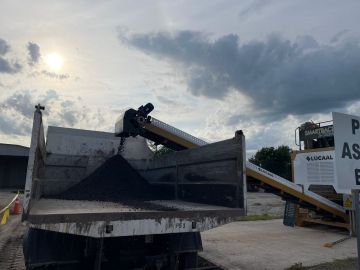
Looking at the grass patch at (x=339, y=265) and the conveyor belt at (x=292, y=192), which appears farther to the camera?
the conveyor belt at (x=292, y=192)

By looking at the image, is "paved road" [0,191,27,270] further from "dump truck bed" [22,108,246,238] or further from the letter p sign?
the letter p sign

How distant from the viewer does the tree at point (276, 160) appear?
45494mm

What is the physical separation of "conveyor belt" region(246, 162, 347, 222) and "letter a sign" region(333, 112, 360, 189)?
3.75m

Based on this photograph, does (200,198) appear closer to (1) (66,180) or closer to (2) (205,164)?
(2) (205,164)

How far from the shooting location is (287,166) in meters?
45.3

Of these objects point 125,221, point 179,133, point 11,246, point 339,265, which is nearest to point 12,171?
point 11,246

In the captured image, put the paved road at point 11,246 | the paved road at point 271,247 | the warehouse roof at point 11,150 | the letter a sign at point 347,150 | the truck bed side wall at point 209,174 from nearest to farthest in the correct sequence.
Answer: the letter a sign at point 347,150, the truck bed side wall at point 209,174, the paved road at point 11,246, the paved road at point 271,247, the warehouse roof at point 11,150

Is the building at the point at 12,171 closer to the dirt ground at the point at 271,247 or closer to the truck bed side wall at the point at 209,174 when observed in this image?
the dirt ground at the point at 271,247

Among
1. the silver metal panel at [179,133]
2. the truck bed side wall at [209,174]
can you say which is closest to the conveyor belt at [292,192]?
the silver metal panel at [179,133]

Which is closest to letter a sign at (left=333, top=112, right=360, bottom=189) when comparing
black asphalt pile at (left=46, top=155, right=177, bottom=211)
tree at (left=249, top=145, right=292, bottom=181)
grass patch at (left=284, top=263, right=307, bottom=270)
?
grass patch at (left=284, top=263, right=307, bottom=270)

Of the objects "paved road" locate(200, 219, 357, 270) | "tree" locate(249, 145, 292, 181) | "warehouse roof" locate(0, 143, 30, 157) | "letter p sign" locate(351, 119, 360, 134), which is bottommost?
"paved road" locate(200, 219, 357, 270)

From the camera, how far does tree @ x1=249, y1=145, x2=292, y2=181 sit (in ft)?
149

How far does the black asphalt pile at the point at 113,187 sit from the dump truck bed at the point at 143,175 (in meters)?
0.30

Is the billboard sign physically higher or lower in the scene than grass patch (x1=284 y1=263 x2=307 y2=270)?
higher
